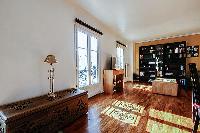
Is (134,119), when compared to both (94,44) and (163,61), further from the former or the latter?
(163,61)

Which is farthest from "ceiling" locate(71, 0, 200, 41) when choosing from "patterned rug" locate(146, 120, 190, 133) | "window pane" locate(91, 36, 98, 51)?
"patterned rug" locate(146, 120, 190, 133)

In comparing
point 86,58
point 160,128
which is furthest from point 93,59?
point 160,128

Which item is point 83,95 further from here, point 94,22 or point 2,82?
point 94,22

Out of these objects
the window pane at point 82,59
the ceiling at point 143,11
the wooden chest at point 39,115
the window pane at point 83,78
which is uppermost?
the ceiling at point 143,11

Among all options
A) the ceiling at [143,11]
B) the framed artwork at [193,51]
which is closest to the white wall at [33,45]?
the ceiling at [143,11]

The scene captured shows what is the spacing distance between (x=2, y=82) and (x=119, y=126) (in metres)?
2.13

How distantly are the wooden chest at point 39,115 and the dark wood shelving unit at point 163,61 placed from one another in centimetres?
667

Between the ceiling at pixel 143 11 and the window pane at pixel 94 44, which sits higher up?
the ceiling at pixel 143 11

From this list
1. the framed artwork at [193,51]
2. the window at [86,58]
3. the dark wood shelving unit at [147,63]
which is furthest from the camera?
the dark wood shelving unit at [147,63]

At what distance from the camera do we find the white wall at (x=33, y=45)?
2193mm

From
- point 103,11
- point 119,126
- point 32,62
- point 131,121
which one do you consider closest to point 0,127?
point 32,62

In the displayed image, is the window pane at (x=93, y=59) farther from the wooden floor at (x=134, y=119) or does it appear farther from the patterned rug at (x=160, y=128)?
the patterned rug at (x=160, y=128)

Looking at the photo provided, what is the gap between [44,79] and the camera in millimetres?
2857

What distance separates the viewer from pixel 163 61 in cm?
804
